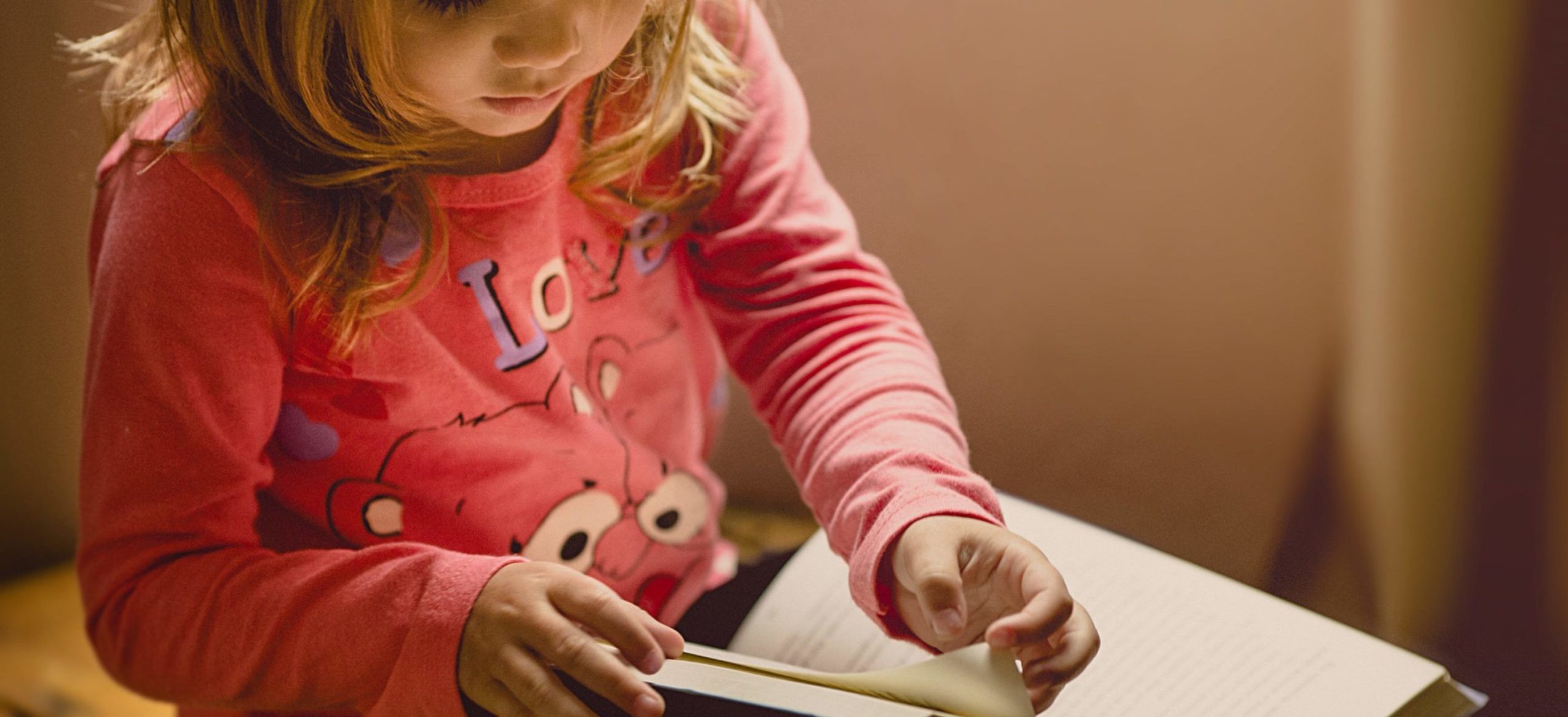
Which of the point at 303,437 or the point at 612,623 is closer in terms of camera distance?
the point at 612,623

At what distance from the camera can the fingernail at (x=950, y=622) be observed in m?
0.42

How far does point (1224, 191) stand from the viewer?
70 centimetres

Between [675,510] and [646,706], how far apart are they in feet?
0.76

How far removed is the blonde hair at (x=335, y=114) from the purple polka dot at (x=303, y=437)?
4 centimetres

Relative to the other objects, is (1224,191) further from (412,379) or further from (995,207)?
(412,379)

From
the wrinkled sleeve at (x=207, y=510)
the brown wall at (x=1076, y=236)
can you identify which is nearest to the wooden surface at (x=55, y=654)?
the brown wall at (x=1076, y=236)

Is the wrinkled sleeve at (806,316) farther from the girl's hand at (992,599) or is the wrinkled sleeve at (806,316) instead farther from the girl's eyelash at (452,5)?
the girl's eyelash at (452,5)

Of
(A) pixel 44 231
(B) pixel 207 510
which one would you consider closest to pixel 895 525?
(B) pixel 207 510

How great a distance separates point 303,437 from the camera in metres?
0.51

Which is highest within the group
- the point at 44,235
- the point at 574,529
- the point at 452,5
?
the point at 452,5

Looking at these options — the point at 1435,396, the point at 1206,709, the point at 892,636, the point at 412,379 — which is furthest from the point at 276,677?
the point at 1435,396

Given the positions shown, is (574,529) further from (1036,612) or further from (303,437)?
(1036,612)

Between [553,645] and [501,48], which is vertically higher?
[501,48]

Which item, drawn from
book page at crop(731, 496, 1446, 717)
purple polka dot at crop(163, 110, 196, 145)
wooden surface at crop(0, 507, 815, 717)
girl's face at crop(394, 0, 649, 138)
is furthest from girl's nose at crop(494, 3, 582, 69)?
wooden surface at crop(0, 507, 815, 717)
